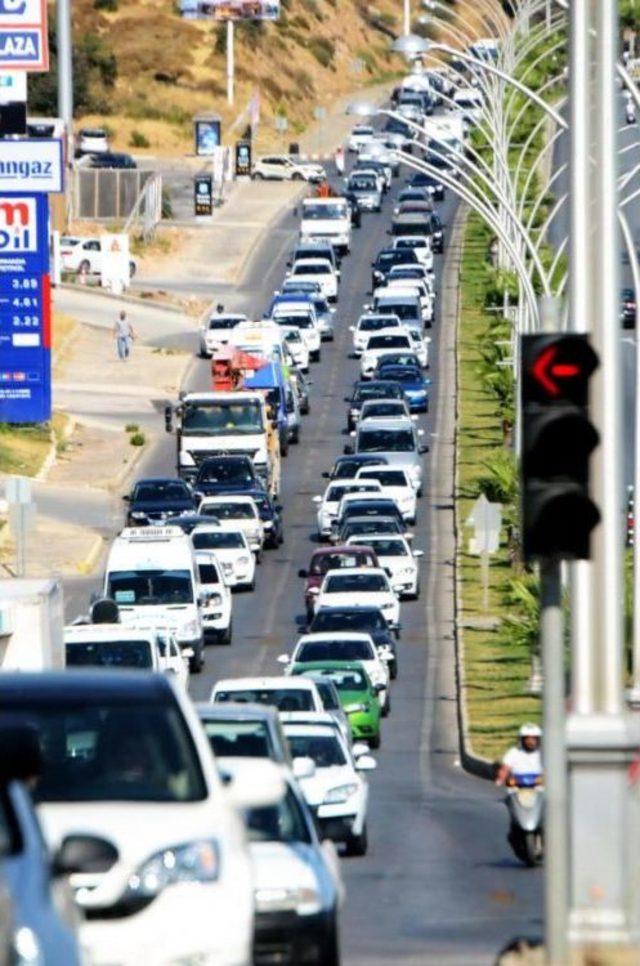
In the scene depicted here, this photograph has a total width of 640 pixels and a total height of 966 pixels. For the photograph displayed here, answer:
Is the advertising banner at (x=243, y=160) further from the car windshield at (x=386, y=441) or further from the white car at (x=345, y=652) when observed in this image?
the white car at (x=345, y=652)

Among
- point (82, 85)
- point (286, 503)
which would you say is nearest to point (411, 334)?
point (286, 503)

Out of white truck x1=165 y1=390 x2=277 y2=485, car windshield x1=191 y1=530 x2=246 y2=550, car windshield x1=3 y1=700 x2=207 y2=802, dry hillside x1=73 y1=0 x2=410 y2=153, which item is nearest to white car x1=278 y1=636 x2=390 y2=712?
car windshield x1=191 y1=530 x2=246 y2=550

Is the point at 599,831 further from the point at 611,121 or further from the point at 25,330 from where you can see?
the point at 25,330

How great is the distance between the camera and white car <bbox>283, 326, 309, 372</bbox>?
3285 inches

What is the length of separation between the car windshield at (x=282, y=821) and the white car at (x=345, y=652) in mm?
27273

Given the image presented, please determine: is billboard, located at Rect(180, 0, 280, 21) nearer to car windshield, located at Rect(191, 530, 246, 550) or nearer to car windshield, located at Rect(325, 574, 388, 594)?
car windshield, located at Rect(191, 530, 246, 550)

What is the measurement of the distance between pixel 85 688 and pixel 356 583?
38.2m

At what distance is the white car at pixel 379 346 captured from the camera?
3194 inches

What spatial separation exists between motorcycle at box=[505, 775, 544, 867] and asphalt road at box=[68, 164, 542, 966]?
0.21 m

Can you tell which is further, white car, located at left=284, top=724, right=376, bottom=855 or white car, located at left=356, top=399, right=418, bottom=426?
white car, located at left=356, top=399, right=418, bottom=426

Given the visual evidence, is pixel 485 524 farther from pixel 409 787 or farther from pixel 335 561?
pixel 409 787

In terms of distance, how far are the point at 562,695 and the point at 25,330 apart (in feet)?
164

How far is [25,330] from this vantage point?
63.6 m

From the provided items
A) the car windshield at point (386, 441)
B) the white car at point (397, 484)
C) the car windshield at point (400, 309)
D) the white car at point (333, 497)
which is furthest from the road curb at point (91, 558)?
the car windshield at point (400, 309)
